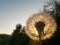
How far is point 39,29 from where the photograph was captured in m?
23.4

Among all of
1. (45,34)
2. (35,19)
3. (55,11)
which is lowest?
(45,34)

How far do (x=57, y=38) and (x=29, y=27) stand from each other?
20527 mm

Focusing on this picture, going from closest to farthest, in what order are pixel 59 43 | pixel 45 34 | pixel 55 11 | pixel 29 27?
pixel 45 34, pixel 29 27, pixel 59 43, pixel 55 11

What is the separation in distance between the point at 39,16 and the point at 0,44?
45448 millimetres

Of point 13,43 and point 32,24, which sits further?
point 13,43

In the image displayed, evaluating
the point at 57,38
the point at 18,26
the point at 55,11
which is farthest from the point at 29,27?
the point at 18,26

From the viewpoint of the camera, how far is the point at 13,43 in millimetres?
55250

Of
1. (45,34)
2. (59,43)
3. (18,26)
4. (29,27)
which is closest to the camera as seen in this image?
(45,34)

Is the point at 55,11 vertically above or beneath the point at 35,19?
above

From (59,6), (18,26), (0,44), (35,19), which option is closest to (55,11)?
(59,6)

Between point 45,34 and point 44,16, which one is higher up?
point 44,16

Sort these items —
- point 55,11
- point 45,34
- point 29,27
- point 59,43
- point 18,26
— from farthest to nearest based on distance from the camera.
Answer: point 18,26 < point 55,11 < point 59,43 < point 29,27 < point 45,34

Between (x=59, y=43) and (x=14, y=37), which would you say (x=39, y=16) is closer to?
(x=59, y=43)

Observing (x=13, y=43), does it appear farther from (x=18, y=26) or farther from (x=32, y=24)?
(x=32, y=24)
